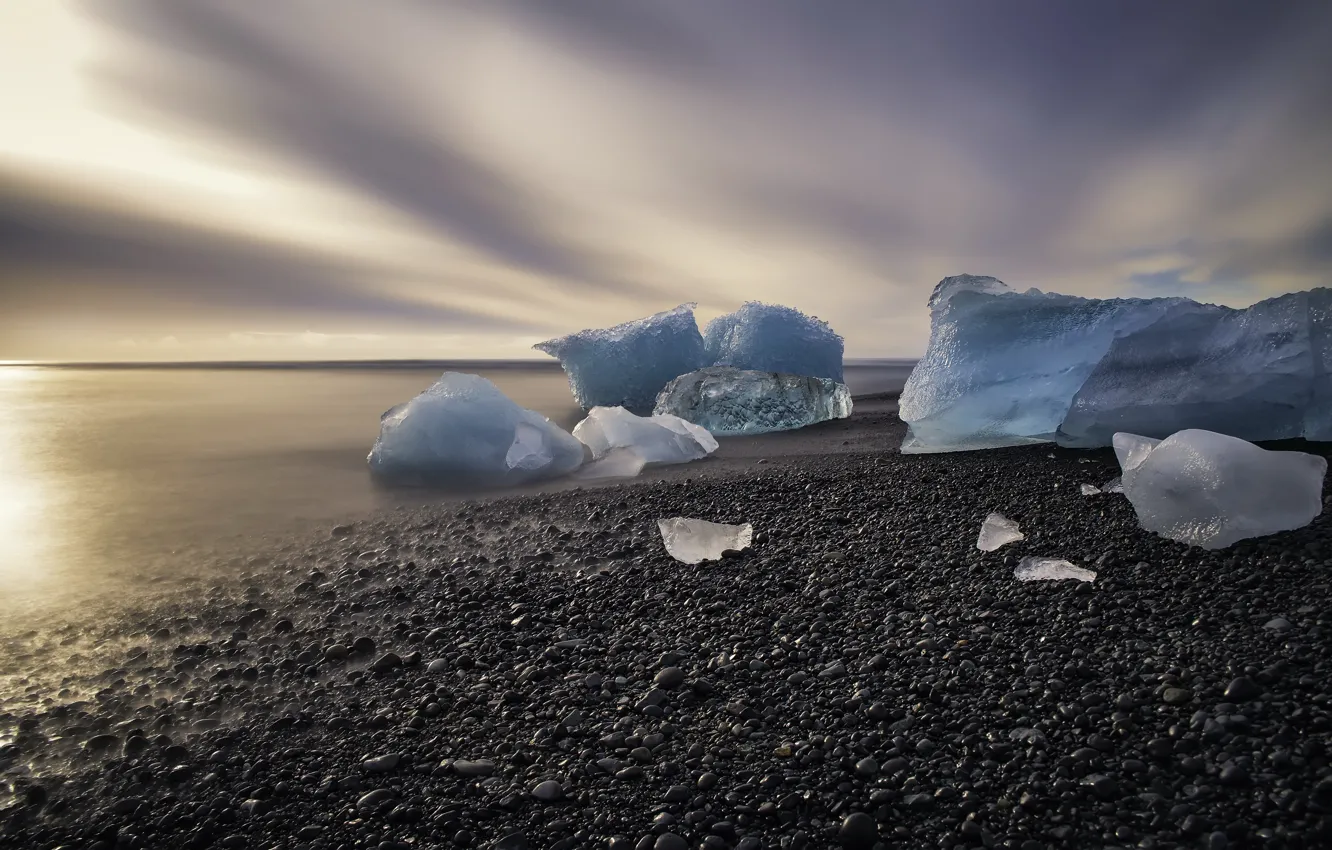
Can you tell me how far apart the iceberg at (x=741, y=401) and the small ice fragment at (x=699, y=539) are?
6.28 meters

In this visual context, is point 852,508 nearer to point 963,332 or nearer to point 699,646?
point 699,646

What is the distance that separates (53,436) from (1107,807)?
1702 centimetres

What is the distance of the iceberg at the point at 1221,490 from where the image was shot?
129 inches

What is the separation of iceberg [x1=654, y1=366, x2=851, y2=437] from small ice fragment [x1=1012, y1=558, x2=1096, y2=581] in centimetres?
717

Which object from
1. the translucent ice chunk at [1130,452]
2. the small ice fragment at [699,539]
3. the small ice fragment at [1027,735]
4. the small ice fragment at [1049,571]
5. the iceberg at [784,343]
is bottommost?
the small ice fragment at [1027,735]

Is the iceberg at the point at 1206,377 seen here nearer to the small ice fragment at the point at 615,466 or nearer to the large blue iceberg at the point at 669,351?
the small ice fragment at the point at 615,466

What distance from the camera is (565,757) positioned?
7.25 feet

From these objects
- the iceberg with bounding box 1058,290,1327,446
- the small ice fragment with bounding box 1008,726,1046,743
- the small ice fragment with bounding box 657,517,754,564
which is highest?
the iceberg with bounding box 1058,290,1327,446

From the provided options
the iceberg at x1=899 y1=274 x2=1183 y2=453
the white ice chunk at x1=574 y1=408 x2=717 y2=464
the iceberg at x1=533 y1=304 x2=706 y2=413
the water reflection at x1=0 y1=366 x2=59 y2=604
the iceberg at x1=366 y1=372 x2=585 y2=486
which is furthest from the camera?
the iceberg at x1=533 y1=304 x2=706 y2=413

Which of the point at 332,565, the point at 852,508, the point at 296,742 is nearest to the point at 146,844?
the point at 296,742

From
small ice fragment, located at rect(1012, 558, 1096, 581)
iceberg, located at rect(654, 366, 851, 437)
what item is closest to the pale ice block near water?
iceberg, located at rect(654, 366, 851, 437)

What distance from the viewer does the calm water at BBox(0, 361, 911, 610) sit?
4.94 metres

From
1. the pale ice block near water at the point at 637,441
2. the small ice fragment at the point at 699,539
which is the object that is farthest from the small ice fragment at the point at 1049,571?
the pale ice block near water at the point at 637,441

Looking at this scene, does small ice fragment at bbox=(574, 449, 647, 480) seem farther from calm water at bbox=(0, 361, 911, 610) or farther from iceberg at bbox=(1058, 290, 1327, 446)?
iceberg at bbox=(1058, 290, 1327, 446)
